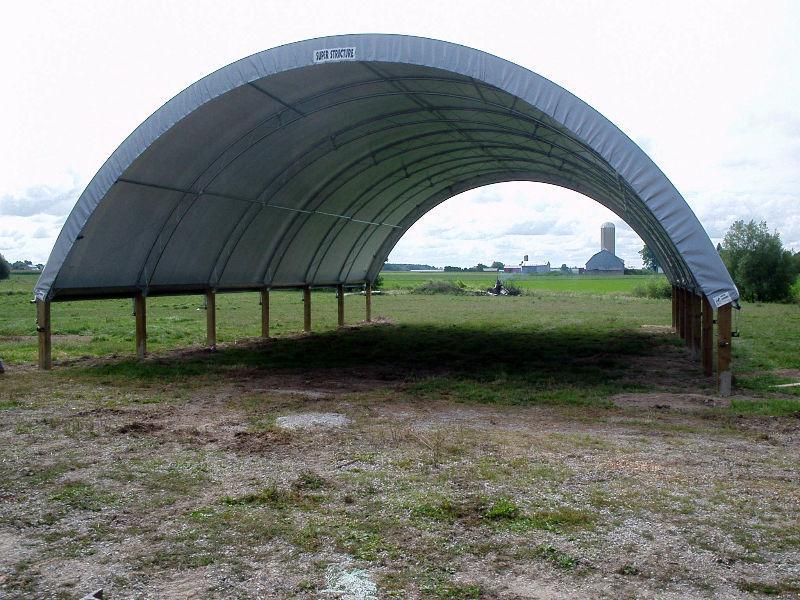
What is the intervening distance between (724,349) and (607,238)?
341 feet

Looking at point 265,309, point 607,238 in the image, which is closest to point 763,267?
point 265,309

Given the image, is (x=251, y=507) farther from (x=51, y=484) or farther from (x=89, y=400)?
(x=89, y=400)

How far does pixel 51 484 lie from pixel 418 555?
374cm

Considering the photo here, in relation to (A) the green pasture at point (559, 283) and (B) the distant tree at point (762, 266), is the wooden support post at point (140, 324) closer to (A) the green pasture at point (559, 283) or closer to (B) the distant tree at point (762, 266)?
(B) the distant tree at point (762, 266)

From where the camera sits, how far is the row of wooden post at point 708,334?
11.5 meters

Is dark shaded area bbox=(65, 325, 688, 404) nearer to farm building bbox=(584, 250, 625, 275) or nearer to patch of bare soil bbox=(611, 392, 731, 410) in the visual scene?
patch of bare soil bbox=(611, 392, 731, 410)

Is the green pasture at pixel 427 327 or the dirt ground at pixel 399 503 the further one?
the green pasture at pixel 427 327

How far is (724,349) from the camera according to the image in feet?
38.4

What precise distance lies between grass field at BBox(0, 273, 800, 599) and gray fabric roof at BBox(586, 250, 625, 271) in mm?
105570

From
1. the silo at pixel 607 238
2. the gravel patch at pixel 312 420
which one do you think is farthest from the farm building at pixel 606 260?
the gravel patch at pixel 312 420

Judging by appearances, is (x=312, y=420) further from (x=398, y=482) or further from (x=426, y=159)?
(x=426, y=159)

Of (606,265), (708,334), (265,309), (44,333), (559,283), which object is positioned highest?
(606,265)

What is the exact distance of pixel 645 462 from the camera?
25.0 feet

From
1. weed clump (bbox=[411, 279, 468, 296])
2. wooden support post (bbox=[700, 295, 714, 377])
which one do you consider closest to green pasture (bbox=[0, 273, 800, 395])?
wooden support post (bbox=[700, 295, 714, 377])
